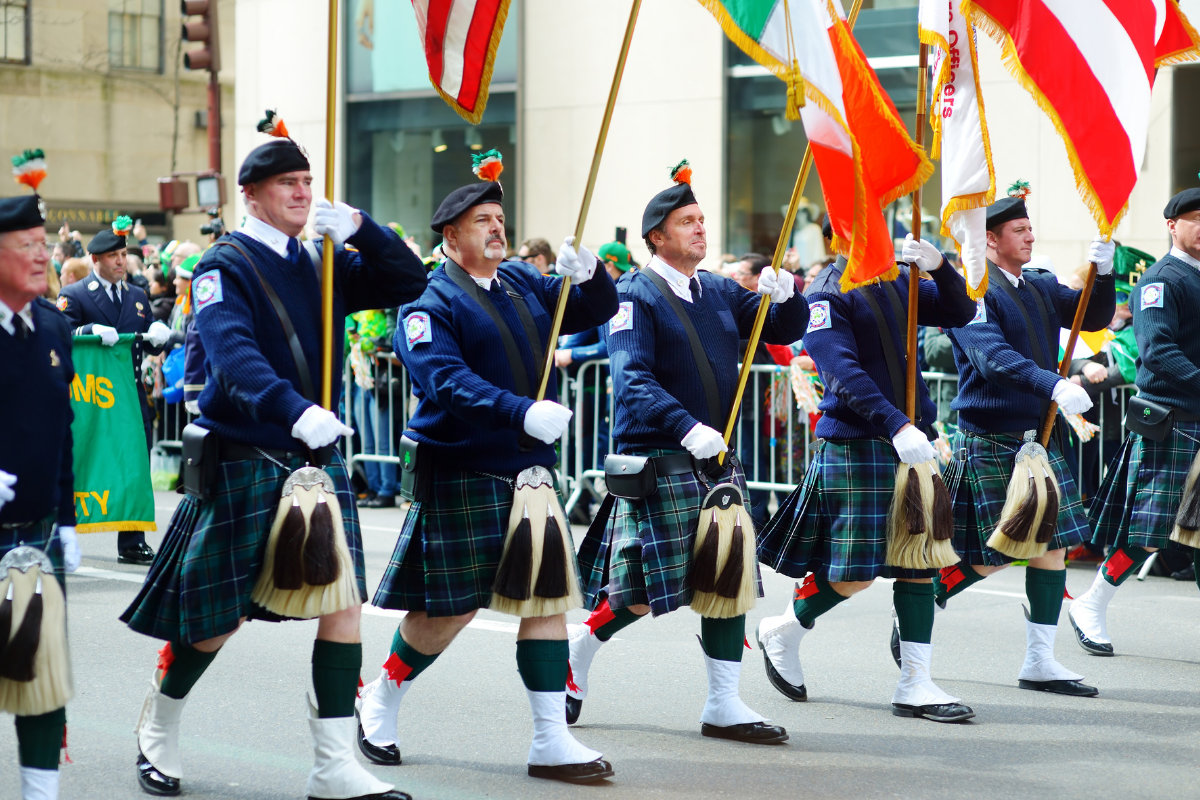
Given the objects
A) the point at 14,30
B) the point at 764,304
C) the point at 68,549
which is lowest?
the point at 68,549

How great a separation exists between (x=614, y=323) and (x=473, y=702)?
1578 mm

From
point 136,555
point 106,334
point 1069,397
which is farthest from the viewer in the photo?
point 136,555

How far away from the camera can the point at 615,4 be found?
52.1 feet

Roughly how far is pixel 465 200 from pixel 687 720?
2050 millimetres

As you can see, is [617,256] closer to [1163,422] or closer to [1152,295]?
[1152,295]

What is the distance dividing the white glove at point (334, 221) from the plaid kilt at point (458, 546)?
84cm

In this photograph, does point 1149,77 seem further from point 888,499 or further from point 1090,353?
point 1090,353

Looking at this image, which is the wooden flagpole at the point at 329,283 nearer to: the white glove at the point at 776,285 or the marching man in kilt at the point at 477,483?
the marching man in kilt at the point at 477,483

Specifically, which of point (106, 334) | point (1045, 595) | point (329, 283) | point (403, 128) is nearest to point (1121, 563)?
point (1045, 595)

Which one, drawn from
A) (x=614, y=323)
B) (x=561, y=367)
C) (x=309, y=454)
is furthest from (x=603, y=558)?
(x=561, y=367)

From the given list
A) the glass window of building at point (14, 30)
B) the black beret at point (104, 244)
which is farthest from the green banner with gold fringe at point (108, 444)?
the glass window of building at point (14, 30)

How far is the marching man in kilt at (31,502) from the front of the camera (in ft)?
12.0

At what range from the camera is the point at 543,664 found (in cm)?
459

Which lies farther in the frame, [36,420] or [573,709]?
[573,709]
